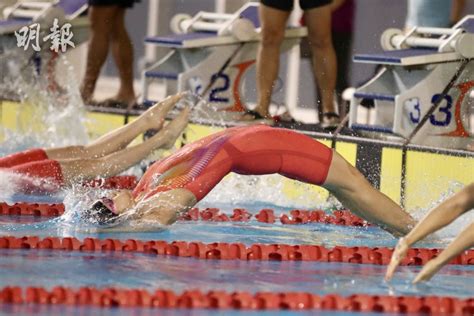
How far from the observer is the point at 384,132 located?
7.19 m

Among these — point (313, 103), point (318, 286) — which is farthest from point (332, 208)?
point (313, 103)

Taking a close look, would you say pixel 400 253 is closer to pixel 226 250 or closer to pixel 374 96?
pixel 226 250

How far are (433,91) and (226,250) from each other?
252cm

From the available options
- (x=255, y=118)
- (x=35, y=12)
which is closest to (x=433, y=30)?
(x=255, y=118)

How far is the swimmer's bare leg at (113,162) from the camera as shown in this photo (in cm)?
608

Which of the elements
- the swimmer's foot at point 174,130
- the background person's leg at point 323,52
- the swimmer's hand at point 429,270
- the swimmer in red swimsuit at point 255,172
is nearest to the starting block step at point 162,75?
the background person's leg at point 323,52

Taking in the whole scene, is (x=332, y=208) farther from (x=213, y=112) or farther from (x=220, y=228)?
(x=213, y=112)

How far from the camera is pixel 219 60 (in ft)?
28.4

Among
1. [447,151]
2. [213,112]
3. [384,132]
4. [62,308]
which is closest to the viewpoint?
[62,308]

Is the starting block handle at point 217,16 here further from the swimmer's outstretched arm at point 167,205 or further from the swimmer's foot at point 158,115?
the swimmer's outstretched arm at point 167,205

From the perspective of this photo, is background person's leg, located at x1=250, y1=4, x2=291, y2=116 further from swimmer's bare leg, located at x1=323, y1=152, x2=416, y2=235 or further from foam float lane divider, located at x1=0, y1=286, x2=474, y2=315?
foam float lane divider, located at x1=0, y1=286, x2=474, y2=315

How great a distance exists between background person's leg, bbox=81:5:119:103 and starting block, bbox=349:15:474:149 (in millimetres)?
2478

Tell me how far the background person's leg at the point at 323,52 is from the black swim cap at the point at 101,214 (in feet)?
8.87

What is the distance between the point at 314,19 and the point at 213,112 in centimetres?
112
